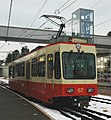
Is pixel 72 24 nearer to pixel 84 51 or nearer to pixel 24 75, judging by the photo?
pixel 24 75

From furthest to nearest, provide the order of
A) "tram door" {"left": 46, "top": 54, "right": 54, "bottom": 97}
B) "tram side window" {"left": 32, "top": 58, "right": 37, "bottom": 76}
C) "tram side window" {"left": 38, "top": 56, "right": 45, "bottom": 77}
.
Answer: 1. "tram side window" {"left": 32, "top": 58, "right": 37, "bottom": 76}
2. "tram side window" {"left": 38, "top": 56, "right": 45, "bottom": 77}
3. "tram door" {"left": 46, "top": 54, "right": 54, "bottom": 97}

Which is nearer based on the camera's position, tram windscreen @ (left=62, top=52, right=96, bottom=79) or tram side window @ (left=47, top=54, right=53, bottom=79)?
tram windscreen @ (left=62, top=52, right=96, bottom=79)

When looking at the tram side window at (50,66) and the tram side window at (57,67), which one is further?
the tram side window at (50,66)

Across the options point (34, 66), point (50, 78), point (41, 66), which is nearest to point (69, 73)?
point (50, 78)

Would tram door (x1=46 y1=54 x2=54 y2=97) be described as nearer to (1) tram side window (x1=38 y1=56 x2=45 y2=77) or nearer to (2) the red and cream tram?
(2) the red and cream tram

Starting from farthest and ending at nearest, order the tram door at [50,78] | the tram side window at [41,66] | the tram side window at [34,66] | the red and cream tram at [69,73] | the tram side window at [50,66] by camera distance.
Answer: the tram side window at [34,66] → the tram side window at [41,66] → the tram side window at [50,66] → the tram door at [50,78] → the red and cream tram at [69,73]

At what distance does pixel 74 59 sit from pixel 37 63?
312cm

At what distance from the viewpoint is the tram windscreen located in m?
13.0

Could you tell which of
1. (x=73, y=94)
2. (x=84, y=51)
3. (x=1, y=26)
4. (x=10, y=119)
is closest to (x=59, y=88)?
(x=73, y=94)

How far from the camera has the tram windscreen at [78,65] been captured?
13.0m

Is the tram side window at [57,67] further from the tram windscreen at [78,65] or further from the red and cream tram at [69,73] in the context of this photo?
the tram windscreen at [78,65]

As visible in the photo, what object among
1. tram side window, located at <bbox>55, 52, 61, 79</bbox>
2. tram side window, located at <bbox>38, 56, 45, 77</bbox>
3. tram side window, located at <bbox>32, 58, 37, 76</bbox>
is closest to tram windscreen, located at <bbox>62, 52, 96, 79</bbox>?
tram side window, located at <bbox>55, 52, 61, 79</bbox>

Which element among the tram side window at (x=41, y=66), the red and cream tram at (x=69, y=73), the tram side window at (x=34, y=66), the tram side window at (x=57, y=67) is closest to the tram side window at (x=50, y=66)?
the red and cream tram at (x=69, y=73)

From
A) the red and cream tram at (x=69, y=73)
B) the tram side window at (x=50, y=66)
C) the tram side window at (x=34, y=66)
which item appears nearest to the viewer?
the red and cream tram at (x=69, y=73)
